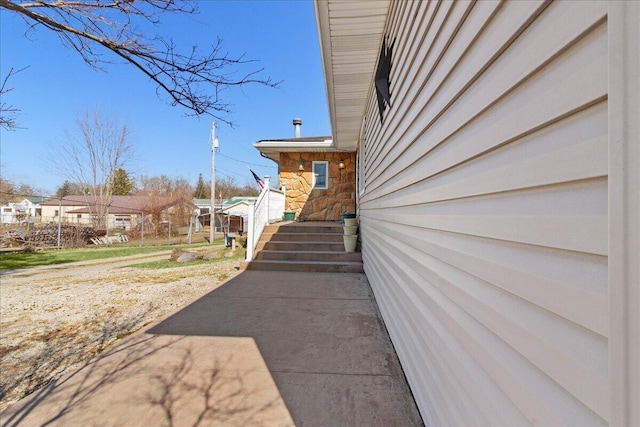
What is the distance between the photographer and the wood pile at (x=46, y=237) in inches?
559

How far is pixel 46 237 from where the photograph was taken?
1478cm

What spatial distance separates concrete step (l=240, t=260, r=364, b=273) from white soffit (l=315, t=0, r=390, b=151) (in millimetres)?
3078

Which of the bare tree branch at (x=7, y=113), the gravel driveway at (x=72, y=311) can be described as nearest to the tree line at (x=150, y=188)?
the gravel driveway at (x=72, y=311)

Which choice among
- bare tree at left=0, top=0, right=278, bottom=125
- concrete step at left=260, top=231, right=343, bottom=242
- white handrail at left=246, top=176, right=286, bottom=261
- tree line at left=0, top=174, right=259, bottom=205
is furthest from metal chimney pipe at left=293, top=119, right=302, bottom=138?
tree line at left=0, top=174, right=259, bottom=205

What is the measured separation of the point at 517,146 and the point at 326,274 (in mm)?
5279

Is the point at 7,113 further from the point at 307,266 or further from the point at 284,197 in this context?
the point at 284,197

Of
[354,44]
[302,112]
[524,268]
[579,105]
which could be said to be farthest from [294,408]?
[302,112]

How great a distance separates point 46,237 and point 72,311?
14.4 m

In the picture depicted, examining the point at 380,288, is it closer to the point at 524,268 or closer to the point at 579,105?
the point at 524,268

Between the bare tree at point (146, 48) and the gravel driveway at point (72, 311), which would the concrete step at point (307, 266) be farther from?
the bare tree at point (146, 48)

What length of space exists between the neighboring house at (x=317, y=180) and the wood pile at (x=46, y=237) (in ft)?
38.5

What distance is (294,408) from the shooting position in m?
1.96

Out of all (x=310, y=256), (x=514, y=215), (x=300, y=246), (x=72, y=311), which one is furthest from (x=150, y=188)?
(x=514, y=215)

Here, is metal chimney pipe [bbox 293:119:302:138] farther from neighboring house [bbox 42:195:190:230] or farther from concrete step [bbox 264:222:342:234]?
neighboring house [bbox 42:195:190:230]
